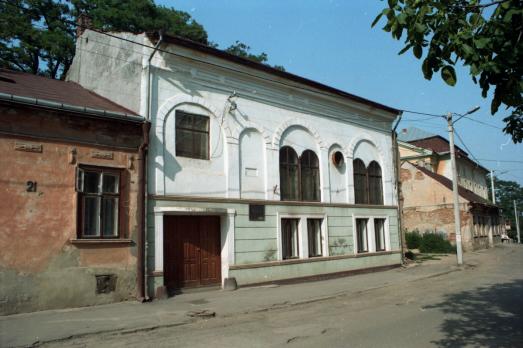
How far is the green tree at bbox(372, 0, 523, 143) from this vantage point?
4355mm

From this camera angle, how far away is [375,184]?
66.6 ft

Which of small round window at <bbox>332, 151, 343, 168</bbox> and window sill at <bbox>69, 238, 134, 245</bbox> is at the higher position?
small round window at <bbox>332, 151, 343, 168</bbox>

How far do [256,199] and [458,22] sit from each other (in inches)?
426

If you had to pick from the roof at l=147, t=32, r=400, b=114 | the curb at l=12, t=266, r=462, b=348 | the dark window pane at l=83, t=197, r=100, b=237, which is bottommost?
the curb at l=12, t=266, r=462, b=348

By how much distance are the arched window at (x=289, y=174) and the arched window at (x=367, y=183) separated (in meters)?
3.59

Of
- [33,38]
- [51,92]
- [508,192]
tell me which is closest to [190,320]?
[51,92]

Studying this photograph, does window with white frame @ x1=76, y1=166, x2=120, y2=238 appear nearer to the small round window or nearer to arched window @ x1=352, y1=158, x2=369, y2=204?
the small round window

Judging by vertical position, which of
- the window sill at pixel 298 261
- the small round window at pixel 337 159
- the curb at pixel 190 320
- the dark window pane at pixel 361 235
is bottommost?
the curb at pixel 190 320

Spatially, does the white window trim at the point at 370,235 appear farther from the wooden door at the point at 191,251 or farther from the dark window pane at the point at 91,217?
the dark window pane at the point at 91,217

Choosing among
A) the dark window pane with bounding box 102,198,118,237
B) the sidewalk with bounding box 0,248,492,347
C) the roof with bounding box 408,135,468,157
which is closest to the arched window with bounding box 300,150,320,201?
the sidewalk with bounding box 0,248,492,347

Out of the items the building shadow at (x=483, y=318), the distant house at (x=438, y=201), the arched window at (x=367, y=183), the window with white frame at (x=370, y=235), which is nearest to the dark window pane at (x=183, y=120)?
the building shadow at (x=483, y=318)

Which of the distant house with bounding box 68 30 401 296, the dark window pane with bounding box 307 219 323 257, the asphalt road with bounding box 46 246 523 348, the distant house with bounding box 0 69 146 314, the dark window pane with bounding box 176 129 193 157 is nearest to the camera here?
the asphalt road with bounding box 46 246 523 348

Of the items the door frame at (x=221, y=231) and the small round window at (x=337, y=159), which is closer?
the door frame at (x=221, y=231)

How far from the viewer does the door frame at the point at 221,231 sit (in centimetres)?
1227
